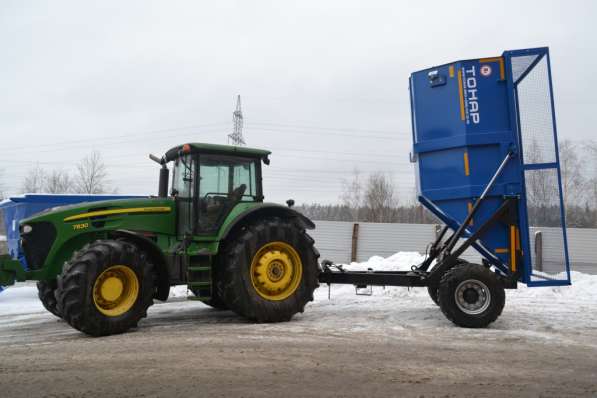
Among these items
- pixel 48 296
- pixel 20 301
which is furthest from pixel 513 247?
pixel 20 301

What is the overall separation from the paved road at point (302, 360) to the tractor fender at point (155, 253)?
54 centimetres

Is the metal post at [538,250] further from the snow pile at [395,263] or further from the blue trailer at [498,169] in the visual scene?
the snow pile at [395,263]

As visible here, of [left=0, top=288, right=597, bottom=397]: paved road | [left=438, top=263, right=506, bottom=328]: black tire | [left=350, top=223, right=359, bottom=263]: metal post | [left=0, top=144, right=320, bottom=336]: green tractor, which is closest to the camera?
[left=0, top=288, right=597, bottom=397]: paved road

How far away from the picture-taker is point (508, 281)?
7121mm

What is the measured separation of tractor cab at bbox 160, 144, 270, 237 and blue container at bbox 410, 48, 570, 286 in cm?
293

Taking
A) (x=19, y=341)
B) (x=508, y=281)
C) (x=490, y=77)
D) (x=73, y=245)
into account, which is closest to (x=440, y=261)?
(x=508, y=281)

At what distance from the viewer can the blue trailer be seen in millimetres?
7144

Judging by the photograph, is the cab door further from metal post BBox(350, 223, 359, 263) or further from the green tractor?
metal post BBox(350, 223, 359, 263)

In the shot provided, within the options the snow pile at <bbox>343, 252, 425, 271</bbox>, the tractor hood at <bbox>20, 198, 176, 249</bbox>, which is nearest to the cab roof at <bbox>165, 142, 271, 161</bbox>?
the tractor hood at <bbox>20, 198, 176, 249</bbox>

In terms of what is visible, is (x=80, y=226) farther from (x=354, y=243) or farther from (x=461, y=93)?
(x=354, y=243)

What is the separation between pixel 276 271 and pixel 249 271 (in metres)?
0.48

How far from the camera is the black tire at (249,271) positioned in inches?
274

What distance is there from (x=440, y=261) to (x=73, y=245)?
5.15m

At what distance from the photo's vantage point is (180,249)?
7.04 meters
